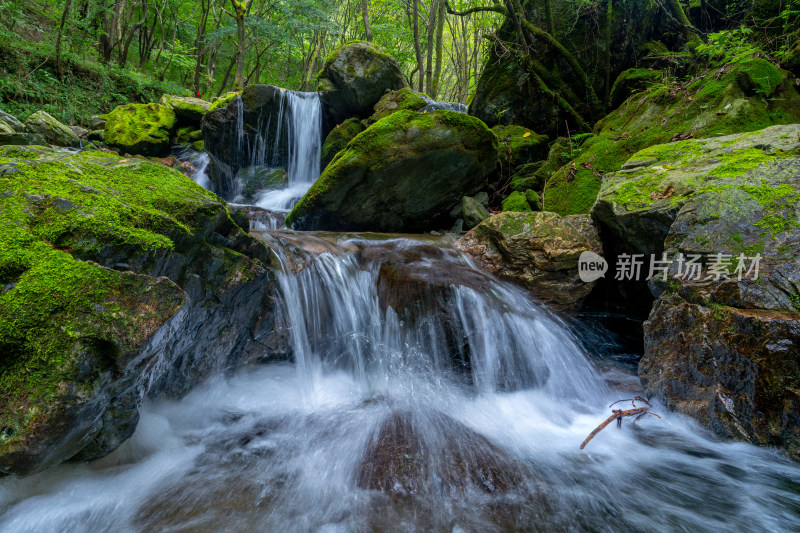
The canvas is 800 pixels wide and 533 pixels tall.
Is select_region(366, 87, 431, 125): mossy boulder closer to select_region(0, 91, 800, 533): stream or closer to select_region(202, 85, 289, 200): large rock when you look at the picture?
select_region(202, 85, 289, 200): large rock

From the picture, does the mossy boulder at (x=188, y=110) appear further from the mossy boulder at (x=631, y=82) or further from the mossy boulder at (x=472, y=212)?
the mossy boulder at (x=631, y=82)

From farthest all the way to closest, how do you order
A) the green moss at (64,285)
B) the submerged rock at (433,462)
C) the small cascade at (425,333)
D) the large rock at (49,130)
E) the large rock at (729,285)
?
the large rock at (49,130) → the small cascade at (425,333) → the large rock at (729,285) → the submerged rock at (433,462) → the green moss at (64,285)

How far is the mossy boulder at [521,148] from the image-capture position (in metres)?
8.06

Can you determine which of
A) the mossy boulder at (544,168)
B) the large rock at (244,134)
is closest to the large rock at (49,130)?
the large rock at (244,134)

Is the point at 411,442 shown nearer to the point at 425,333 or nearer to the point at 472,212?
the point at 425,333

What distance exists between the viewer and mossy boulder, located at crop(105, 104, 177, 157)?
1066cm

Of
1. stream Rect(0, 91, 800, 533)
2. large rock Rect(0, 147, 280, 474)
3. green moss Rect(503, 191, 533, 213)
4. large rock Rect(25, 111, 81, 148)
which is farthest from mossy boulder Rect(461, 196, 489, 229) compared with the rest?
large rock Rect(25, 111, 81, 148)

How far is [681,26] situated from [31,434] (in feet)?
37.6

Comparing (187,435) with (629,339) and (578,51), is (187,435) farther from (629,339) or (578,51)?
(578,51)

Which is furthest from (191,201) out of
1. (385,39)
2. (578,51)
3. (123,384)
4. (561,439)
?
(385,39)

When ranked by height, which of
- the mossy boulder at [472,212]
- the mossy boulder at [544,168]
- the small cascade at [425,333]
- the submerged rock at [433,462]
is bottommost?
the submerged rock at [433,462]

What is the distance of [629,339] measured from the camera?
201 inches

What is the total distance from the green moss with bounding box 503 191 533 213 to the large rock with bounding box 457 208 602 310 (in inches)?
43.2

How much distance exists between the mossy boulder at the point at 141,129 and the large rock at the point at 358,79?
5.07 meters
